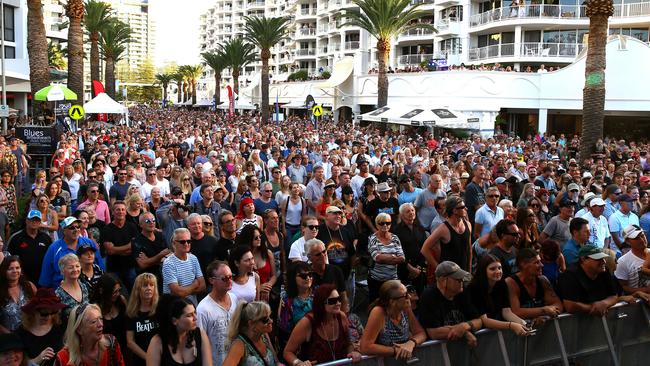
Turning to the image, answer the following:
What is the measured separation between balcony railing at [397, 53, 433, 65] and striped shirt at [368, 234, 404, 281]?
43469 mm

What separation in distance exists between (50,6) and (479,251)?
121 metres

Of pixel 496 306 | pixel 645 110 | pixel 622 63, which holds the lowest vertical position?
pixel 496 306

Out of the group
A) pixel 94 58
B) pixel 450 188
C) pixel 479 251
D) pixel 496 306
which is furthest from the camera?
pixel 94 58

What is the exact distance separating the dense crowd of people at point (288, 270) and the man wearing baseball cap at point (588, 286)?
13 mm

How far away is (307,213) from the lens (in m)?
10.2

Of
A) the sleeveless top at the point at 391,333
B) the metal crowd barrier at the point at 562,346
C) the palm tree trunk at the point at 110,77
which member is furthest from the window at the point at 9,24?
the metal crowd barrier at the point at 562,346

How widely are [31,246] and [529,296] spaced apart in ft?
17.7

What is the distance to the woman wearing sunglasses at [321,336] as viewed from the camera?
16.5 ft

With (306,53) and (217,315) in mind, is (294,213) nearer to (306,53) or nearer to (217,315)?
(217,315)

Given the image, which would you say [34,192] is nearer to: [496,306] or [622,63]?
[496,306]

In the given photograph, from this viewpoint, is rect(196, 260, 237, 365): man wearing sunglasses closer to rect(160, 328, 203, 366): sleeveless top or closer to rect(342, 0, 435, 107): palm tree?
rect(160, 328, 203, 366): sleeveless top

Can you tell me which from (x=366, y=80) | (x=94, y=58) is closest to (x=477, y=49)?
(x=366, y=80)

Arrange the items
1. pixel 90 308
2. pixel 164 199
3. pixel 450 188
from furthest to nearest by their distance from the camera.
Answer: pixel 450 188, pixel 164 199, pixel 90 308

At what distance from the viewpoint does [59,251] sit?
671cm
